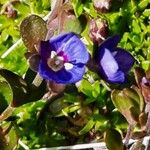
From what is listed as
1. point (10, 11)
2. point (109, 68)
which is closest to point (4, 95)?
point (109, 68)

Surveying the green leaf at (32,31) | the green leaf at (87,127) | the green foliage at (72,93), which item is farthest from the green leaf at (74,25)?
the green leaf at (87,127)

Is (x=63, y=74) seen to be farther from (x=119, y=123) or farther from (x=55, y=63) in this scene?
(x=119, y=123)

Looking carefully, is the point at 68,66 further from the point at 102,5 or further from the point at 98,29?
the point at 102,5

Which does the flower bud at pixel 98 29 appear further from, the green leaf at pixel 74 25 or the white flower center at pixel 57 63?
the white flower center at pixel 57 63

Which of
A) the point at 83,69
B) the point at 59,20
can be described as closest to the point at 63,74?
the point at 83,69

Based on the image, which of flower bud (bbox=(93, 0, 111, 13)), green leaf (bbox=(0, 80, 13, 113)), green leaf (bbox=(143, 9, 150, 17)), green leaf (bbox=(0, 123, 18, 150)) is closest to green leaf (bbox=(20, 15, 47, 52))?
green leaf (bbox=(0, 80, 13, 113))
